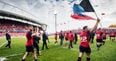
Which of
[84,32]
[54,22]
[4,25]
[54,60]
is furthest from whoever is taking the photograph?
[54,22]

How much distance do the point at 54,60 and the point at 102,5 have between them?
134ft

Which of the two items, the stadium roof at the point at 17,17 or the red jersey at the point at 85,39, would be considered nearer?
the red jersey at the point at 85,39

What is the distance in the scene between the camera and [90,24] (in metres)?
56.7

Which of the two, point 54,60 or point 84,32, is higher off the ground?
point 84,32

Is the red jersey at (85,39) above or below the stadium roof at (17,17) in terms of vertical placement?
below

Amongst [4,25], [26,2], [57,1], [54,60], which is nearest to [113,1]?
[57,1]

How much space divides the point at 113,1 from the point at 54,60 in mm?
41680

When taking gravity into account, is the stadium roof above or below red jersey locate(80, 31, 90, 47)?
above

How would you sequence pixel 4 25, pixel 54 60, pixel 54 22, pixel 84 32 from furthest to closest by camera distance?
pixel 54 22 → pixel 4 25 → pixel 54 60 → pixel 84 32

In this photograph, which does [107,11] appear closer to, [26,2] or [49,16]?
[49,16]

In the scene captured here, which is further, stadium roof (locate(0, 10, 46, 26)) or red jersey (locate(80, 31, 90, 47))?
stadium roof (locate(0, 10, 46, 26))

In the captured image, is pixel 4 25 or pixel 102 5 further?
pixel 102 5

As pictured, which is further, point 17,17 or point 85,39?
point 17,17

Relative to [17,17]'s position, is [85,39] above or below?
below
